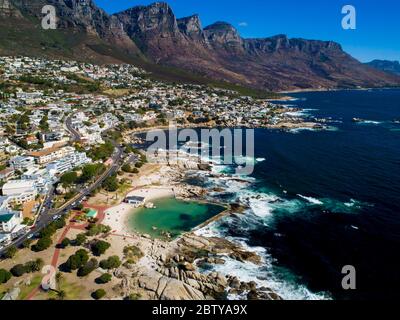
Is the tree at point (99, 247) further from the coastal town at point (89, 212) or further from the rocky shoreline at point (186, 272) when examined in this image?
the rocky shoreline at point (186, 272)

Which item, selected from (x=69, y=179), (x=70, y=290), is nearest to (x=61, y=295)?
(x=70, y=290)

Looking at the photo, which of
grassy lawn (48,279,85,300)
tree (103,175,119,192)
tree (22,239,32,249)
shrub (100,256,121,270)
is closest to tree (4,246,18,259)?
tree (22,239,32,249)

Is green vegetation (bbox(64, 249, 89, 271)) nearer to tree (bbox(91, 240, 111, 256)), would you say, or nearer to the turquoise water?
tree (bbox(91, 240, 111, 256))

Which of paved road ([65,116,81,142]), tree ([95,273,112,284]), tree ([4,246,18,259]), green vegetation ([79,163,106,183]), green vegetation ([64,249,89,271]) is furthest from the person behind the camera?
paved road ([65,116,81,142])

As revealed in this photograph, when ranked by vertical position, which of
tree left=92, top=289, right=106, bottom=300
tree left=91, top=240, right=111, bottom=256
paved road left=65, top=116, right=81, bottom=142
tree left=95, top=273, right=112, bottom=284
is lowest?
tree left=92, top=289, right=106, bottom=300

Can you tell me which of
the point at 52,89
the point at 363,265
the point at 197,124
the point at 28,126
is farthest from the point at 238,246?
the point at 52,89

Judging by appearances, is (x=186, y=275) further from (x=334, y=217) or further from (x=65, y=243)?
(x=334, y=217)
